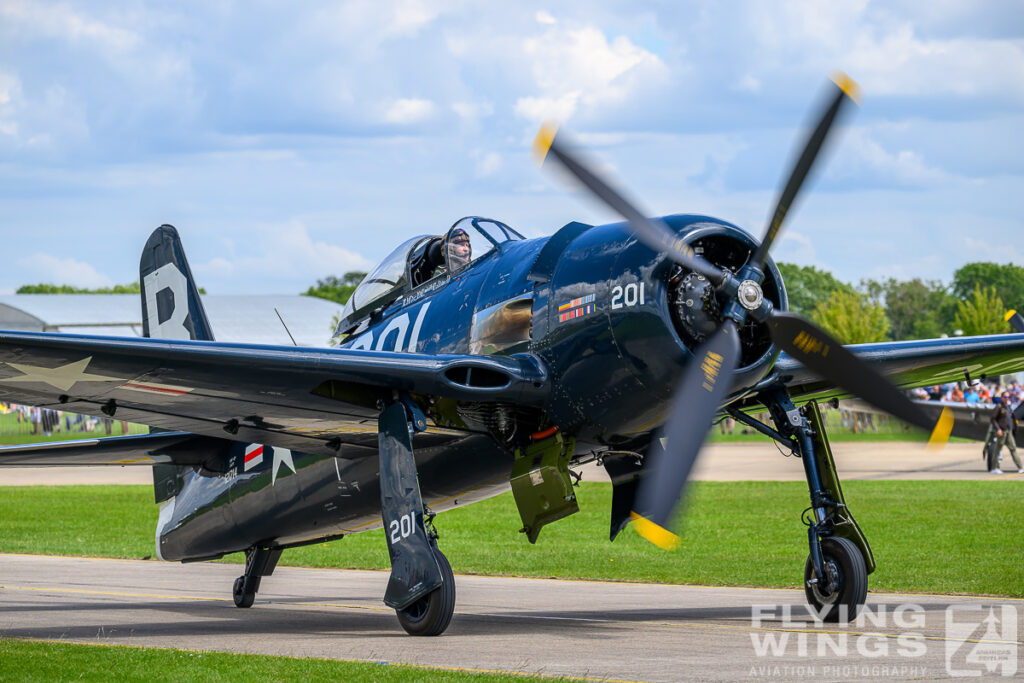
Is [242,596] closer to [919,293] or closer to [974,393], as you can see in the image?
[974,393]

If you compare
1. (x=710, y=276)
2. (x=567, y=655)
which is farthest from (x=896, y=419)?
(x=567, y=655)

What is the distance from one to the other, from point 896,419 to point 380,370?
13.6ft

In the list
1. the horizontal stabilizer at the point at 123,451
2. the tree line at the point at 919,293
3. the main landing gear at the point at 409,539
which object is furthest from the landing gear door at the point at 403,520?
the tree line at the point at 919,293

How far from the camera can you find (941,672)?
8164mm

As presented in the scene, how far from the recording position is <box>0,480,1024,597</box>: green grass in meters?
16.9

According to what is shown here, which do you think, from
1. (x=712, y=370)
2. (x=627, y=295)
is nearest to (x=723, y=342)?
(x=712, y=370)

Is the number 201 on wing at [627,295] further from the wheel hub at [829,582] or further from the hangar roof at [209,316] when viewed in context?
the hangar roof at [209,316]

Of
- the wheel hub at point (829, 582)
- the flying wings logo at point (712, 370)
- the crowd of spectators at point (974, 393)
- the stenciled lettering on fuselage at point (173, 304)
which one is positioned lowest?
the wheel hub at point (829, 582)

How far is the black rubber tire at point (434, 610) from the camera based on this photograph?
988 centimetres

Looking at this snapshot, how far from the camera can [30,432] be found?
5728cm

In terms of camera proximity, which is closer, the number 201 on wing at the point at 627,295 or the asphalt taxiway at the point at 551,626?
the asphalt taxiway at the point at 551,626

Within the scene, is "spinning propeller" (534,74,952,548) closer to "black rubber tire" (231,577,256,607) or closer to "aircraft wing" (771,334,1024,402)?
"aircraft wing" (771,334,1024,402)

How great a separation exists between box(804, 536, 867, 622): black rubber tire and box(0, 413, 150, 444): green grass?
42704mm

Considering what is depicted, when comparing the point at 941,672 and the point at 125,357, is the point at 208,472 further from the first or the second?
the point at 941,672
